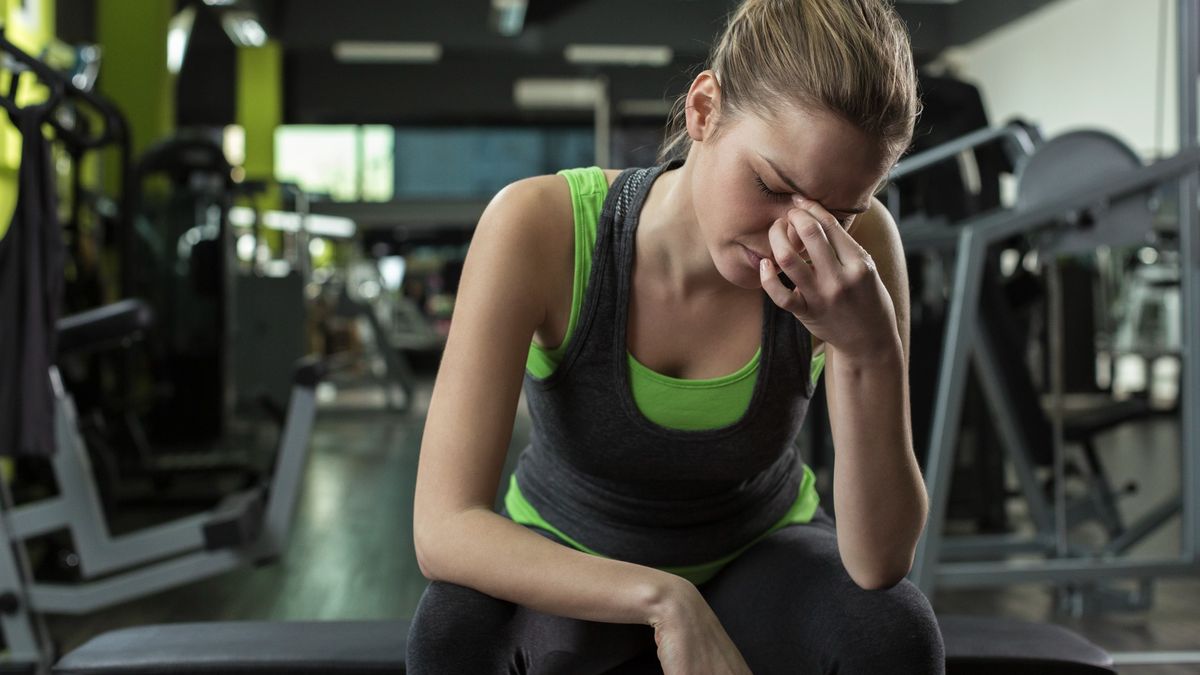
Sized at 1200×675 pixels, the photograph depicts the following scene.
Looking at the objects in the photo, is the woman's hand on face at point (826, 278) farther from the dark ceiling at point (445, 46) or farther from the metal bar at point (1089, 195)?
the dark ceiling at point (445, 46)

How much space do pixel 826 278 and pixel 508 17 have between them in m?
9.72

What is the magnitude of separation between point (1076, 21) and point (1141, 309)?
1813 mm

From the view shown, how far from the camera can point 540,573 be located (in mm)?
917

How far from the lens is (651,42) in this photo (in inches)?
353

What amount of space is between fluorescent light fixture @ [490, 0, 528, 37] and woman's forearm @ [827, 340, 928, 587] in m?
9.23

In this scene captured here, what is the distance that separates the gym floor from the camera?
95.7 inches

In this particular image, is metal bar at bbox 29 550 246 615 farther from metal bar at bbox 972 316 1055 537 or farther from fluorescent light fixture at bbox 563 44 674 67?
fluorescent light fixture at bbox 563 44 674 67

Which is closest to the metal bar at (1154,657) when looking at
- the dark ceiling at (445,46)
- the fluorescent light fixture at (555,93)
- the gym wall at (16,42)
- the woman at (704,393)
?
the woman at (704,393)

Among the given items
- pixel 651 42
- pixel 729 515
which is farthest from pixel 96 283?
pixel 651 42

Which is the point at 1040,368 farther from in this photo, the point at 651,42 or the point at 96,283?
the point at 651,42

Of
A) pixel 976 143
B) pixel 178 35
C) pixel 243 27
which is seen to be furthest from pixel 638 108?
pixel 976 143

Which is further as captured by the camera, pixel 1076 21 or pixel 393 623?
pixel 1076 21

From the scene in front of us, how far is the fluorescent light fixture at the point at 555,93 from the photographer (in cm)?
1119

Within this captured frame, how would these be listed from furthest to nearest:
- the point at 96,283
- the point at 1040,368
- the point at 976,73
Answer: the point at 976,73
the point at 1040,368
the point at 96,283
